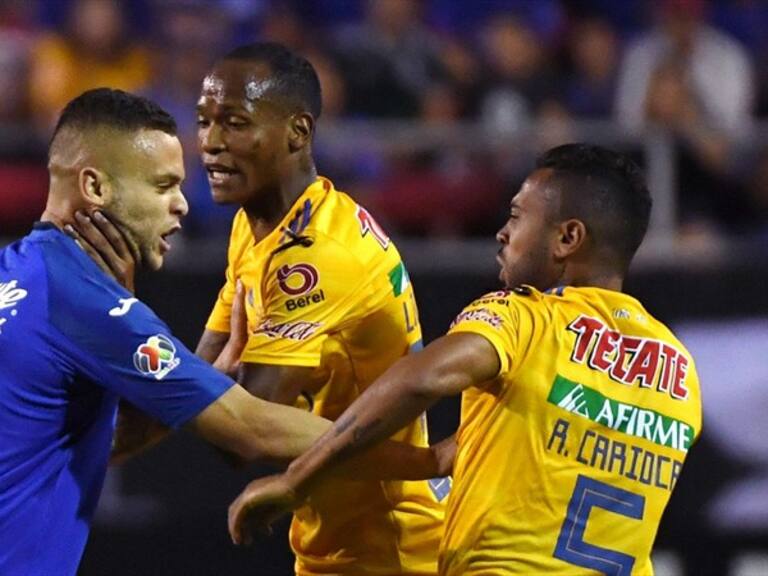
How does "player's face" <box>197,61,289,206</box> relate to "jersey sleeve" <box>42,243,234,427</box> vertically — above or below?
above

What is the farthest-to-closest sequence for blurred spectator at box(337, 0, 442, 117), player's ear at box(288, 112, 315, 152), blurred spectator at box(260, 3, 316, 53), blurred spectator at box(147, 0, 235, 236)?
blurred spectator at box(260, 3, 316, 53) < blurred spectator at box(337, 0, 442, 117) < blurred spectator at box(147, 0, 235, 236) < player's ear at box(288, 112, 315, 152)

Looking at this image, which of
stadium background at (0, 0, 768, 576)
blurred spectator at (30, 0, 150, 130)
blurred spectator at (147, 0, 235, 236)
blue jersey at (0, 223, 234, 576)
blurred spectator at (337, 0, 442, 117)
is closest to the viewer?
blue jersey at (0, 223, 234, 576)

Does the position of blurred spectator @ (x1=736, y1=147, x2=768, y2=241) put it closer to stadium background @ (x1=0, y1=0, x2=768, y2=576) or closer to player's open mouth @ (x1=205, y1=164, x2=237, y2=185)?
stadium background @ (x1=0, y1=0, x2=768, y2=576)

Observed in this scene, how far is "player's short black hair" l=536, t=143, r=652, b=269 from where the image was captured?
4.77 m

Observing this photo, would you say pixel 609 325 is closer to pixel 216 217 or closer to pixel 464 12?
pixel 216 217

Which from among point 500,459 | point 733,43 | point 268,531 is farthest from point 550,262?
point 733,43

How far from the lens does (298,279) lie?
5.04 metres

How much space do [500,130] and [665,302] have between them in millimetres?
1426

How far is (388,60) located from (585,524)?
21.0 ft

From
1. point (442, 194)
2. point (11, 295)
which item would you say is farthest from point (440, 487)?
point (442, 194)

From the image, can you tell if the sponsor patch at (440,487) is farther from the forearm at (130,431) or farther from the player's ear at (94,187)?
the player's ear at (94,187)

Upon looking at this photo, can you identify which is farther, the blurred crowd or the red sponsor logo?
the blurred crowd

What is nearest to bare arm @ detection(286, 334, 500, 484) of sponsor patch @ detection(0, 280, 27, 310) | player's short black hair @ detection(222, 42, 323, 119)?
sponsor patch @ detection(0, 280, 27, 310)

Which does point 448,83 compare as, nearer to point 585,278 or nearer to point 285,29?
point 285,29
